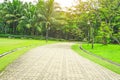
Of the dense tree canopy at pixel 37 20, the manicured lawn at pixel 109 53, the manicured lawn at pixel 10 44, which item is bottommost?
the manicured lawn at pixel 109 53

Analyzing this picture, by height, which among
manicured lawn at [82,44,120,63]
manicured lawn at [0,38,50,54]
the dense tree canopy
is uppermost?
the dense tree canopy

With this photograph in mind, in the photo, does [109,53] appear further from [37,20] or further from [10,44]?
[37,20]

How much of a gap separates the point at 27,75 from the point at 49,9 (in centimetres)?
6212

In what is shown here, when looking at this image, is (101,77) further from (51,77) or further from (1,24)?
(1,24)

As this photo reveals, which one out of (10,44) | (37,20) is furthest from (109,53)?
(37,20)

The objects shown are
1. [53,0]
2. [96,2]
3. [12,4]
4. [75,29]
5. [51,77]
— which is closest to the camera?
[51,77]

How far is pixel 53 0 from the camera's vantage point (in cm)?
7225

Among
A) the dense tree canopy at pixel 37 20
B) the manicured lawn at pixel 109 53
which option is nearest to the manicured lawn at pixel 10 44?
the manicured lawn at pixel 109 53

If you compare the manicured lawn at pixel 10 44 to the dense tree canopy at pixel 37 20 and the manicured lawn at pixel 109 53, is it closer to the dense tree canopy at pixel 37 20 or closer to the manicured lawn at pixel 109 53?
the manicured lawn at pixel 109 53

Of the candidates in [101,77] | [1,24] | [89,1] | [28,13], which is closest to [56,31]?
[28,13]

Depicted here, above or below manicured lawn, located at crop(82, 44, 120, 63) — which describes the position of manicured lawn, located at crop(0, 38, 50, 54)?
above

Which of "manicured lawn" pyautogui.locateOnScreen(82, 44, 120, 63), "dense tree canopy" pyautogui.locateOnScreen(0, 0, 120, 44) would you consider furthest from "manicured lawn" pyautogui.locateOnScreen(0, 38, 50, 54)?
"dense tree canopy" pyautogui.locateOnScreen(0, 0, 120, 44)

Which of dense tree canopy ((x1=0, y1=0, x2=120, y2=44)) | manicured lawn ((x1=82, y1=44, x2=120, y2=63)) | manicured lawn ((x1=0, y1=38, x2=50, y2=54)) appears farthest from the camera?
dense tree canopy ((x1=0, y1=0, x2=120, y2=44))

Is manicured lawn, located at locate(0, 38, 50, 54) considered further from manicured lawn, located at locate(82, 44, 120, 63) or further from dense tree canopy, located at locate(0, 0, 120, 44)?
dense tree canopy, located at locate(0, 0, 120, 44)
